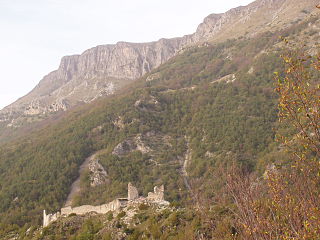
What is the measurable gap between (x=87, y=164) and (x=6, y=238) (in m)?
54.2

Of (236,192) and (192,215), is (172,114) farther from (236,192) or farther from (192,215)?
(236,192)

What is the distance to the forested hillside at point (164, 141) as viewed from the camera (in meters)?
81.7

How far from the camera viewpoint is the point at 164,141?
111000 mm

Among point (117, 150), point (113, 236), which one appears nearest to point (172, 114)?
point (117, 150)

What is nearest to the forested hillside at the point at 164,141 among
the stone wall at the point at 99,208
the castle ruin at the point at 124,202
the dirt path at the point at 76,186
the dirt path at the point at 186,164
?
the dirt path at the point at 186,164

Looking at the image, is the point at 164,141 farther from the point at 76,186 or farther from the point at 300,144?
the point at 300,144

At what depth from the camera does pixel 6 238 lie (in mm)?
48906

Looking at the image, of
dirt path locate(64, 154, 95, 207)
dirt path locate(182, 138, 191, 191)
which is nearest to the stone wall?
dirt path locate(64, 154, 95, 207)

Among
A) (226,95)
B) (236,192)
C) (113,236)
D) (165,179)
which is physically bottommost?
(165,179)

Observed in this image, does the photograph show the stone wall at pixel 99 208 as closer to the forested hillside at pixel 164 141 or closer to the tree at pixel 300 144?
the forested hillside at pixel 164 141

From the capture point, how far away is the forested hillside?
268ft

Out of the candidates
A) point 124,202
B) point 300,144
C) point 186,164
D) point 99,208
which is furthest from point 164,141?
point 300,144

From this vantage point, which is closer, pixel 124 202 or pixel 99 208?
pixel 124 202

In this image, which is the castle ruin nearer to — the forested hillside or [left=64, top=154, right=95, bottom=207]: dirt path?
the forested hillside
